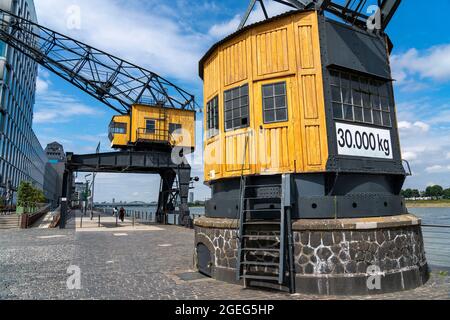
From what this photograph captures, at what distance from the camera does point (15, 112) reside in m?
50.7

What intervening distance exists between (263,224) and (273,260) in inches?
34.9

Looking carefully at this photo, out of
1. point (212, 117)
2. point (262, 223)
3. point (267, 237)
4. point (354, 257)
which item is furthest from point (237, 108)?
point (354, 257)

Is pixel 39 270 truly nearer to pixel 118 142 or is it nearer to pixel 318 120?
pixel 318 120

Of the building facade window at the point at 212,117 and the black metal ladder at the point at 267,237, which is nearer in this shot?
the black metal ladder at the point at 267,237

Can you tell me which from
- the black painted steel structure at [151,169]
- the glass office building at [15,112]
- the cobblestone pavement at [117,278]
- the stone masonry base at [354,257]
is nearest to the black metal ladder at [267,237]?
the stone masonry base at [354,257]

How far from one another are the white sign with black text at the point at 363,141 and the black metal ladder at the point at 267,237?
1.93 metres

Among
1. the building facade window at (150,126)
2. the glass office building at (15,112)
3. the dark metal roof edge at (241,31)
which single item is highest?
the glass office building at (15,112)

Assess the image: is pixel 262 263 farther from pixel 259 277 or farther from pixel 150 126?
pixel 150 126

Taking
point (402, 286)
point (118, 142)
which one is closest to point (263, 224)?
point (402, 286)

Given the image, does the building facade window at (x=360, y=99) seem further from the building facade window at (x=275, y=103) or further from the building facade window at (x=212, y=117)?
the building facade window at (x=212, y=117)

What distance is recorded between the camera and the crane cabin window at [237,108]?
29.8ft

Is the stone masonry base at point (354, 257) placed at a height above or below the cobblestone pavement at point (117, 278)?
above

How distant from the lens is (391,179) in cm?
909

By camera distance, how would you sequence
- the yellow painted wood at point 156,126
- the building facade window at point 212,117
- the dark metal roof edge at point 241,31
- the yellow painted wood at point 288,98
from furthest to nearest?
the yellow painted wood at point 156,126
the building facade window at point 212,117
the dark metal roof edge at point 241,31
the yellow painted wood at point 288,98
